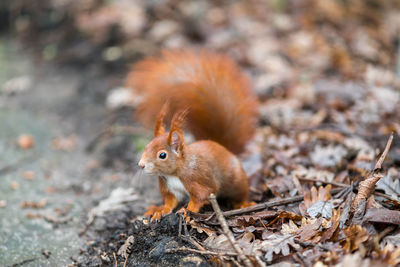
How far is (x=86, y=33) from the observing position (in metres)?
5.21

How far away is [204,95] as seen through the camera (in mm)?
2432

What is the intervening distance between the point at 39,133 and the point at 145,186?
1666 millimetres

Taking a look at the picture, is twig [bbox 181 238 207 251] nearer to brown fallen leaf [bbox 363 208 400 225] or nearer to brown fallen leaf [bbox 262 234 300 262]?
brown fallen leaf [bbox 262 234 300 262]

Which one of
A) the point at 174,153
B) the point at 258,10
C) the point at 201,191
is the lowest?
the point at 201,191

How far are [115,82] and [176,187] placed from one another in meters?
2.61

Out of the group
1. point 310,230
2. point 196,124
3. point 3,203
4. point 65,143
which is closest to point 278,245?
point 310,230

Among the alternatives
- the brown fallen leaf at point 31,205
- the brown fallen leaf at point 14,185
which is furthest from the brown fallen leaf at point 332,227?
the brown fallen leaf at point 14,185

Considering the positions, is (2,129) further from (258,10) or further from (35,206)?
(258,10)

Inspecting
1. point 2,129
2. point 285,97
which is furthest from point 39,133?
point 285,97

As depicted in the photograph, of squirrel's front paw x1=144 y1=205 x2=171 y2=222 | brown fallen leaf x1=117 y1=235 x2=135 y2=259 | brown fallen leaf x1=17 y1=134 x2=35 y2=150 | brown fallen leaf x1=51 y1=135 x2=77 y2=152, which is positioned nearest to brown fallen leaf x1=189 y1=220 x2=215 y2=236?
squirrel's front paw x1=144 y1=205 x2=171 y2=222

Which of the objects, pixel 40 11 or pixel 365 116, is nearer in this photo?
pixel 365 116

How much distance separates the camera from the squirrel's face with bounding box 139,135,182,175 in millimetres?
1950

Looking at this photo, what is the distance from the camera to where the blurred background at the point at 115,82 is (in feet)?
8.63

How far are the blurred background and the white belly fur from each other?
48 cm
